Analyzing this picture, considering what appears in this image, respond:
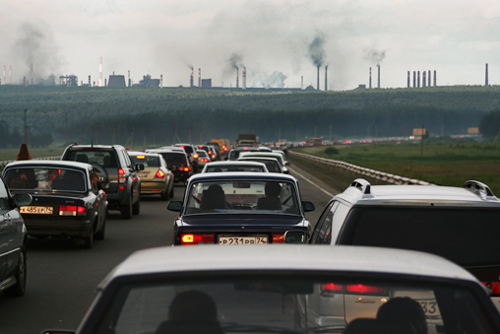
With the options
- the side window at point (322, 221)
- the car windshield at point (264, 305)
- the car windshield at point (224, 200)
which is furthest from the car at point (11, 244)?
the car windshield at point (264, 305)

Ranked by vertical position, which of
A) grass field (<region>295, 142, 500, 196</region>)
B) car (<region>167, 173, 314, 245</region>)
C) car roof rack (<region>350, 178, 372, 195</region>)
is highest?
car roof rack (<region>350, 178, 372, 195</region>)

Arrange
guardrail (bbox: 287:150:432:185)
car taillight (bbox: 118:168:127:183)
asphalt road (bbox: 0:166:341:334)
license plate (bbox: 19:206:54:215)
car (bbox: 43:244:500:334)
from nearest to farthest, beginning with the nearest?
car (bbox: 43:244:500:334), asphalt road (bbox: 0:166:341:334), license plate (bbox: 19:206:54:215), car taillight (bbox: 118:168:127:183), guardrail (bbox: 287:150:432:185)

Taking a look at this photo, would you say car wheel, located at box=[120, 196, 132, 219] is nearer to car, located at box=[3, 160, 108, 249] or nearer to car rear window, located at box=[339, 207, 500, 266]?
car, located at box=[3, 160, 108, 249]

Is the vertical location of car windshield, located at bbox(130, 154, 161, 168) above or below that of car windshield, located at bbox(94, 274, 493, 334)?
below

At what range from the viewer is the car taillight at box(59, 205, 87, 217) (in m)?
13.3

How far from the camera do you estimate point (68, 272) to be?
1109 centimetres

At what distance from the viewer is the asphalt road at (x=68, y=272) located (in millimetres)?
7961

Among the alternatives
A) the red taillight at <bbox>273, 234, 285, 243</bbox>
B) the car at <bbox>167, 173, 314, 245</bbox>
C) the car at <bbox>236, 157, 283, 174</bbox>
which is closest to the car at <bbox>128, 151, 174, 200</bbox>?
the car at <bbox>236, 157, 283, 174</bbox>

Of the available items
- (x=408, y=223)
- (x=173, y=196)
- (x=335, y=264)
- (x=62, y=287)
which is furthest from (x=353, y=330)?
(x=173, y=196)

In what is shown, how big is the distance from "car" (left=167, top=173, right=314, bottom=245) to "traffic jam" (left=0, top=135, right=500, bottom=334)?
1 centimetres

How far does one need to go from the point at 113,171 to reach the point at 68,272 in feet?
27.8

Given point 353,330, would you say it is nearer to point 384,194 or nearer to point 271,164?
point 384,194

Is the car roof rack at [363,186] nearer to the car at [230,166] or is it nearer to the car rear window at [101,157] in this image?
the car at [230,166]

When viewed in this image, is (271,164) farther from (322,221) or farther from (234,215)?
(322,221)
